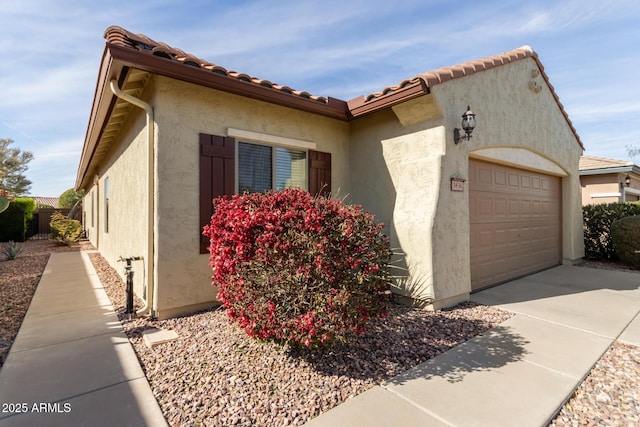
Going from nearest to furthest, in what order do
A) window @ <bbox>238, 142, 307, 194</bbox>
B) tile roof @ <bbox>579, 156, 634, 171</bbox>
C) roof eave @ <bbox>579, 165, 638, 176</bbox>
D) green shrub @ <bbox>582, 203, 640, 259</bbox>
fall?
window @ <bbox>238, 142, 307, 194</bbox>
green shrub @ <bbox>582, 203, 640, 259</bbox>
roof eave @ <bbox>579, 165, 638, 176</bbox>
tile roof @ <bbox>579, 156, 634, 171</bbox>

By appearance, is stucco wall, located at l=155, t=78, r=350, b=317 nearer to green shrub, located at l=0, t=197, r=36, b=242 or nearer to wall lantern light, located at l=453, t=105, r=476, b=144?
wall lantern light, located at l=453, t=105, r=476, b=144

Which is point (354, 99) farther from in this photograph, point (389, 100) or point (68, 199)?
point (68, 199)

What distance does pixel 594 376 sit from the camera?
9.78ft

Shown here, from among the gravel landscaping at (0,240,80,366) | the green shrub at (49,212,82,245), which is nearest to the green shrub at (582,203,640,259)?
the gravel landscaping at (0,240,80,366)

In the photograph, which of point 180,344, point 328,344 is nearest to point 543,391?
point 328,344

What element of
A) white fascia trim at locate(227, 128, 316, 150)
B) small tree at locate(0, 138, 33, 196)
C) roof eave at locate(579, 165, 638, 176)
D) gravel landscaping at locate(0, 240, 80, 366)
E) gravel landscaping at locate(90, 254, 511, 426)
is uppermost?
small tree at locate(0, 138, 33, 196)

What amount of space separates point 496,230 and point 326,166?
404 centimetres

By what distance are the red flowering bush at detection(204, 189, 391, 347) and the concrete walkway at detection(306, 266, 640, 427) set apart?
0.69 metres

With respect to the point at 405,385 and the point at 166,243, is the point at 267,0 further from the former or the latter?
the point at 405,385

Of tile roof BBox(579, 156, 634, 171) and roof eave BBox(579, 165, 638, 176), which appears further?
tile roof BBox(579, 156, 634, 171)

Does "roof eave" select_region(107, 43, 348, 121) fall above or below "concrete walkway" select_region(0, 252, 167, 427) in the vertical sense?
above

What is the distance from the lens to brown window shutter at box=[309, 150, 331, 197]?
5988 millimetres

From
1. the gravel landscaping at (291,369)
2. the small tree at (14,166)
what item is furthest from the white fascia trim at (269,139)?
the small tree at (14,166)

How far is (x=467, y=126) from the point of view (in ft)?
16.7
